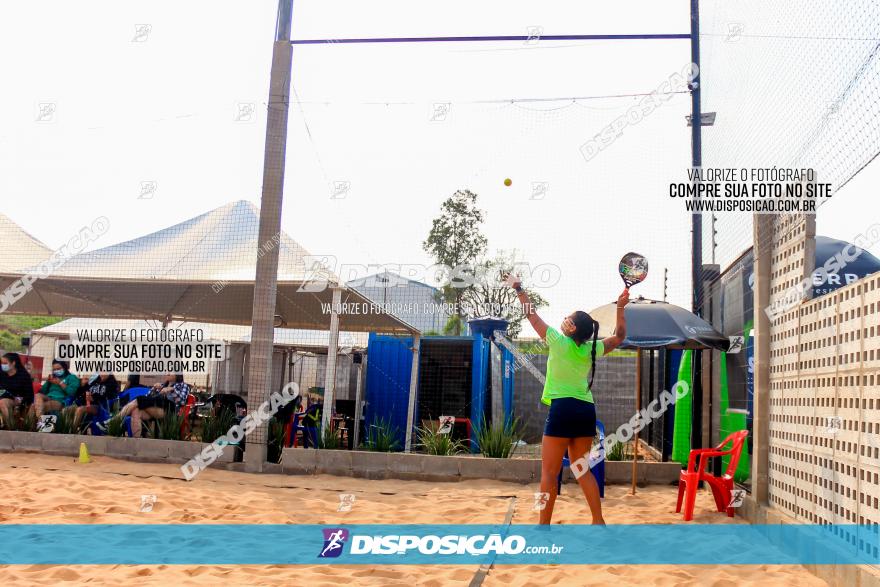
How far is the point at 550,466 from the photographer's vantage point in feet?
15.3

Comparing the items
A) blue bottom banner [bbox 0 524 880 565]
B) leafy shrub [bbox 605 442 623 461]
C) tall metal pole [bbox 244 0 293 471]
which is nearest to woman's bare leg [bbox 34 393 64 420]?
tall metal pole [bbox 244 0 293 471]

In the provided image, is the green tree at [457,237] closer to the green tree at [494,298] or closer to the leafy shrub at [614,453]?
the green tree at [494,298]

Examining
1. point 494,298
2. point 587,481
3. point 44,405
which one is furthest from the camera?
point 494,298

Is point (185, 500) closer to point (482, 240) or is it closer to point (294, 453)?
point (294, 453)

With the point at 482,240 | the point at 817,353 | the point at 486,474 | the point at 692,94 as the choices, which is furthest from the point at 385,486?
the point at 482,240

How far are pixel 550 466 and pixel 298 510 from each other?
2213 mm

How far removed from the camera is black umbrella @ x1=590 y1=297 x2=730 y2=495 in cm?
642

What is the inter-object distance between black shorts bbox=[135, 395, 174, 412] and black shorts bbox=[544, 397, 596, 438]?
6085 millimetres

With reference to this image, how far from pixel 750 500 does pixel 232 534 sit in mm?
3929

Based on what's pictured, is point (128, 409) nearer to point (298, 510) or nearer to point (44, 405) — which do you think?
point (44, 405)

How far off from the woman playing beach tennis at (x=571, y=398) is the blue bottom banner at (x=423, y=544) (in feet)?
1.01

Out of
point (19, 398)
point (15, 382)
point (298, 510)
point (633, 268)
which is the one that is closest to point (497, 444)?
point (298, 510)

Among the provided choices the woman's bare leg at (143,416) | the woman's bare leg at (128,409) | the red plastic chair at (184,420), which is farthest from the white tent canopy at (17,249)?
the red plastic chair at (184,420)

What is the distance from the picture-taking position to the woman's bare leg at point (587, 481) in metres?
4.62
